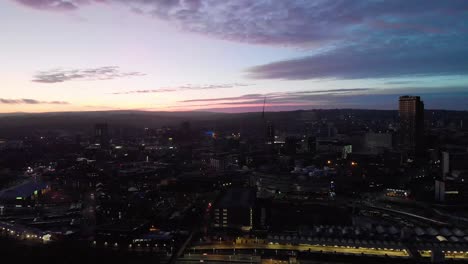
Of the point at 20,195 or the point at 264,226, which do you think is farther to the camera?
the point at 20,195

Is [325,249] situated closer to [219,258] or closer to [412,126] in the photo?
→ [219,258]

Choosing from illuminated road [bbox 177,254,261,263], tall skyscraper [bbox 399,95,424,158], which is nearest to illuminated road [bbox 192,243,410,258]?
illuminated road [bbox 177,254,261,263]

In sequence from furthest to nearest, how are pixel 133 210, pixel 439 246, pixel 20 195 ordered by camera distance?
pixel 20 195 → pixel 133 210 → pixel 439 246

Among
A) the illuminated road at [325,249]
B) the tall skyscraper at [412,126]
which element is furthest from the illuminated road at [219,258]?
the tall skyscraper at [412,126]

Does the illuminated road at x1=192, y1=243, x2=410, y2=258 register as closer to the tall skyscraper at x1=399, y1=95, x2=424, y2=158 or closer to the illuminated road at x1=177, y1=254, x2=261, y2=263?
the illuminated road at x1=177, y1=254, x2=261, y2=263

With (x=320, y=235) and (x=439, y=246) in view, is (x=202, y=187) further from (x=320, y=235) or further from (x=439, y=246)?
(x=439, y=246)

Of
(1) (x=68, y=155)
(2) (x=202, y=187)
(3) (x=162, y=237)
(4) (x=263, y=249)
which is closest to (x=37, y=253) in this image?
(3) (x=162, y=237)

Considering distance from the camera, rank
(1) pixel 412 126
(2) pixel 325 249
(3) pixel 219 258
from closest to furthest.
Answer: (3) pixel 219 258, (2) pixel 325 249, (1) pixel 412 126

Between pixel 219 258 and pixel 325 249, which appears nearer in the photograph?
pixel 219 258

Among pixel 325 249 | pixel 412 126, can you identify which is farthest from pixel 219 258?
pixel 412 126
